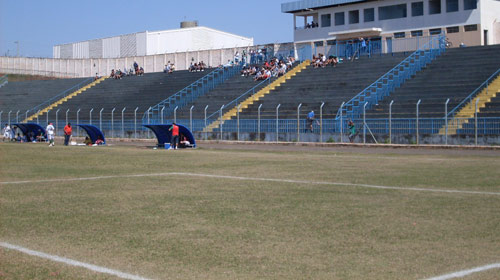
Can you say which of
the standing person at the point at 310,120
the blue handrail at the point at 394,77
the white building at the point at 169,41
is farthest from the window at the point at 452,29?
the white building at the point at 169,41

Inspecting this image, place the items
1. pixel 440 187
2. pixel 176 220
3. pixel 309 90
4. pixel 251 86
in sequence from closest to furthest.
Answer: pixel 176 220 < pixel 440 187 < pixel 309 90 < pixel 251 86

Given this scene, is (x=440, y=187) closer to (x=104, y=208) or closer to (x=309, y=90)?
(x=104, y=208)

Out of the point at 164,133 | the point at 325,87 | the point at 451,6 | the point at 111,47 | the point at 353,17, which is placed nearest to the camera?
the point at 164,133

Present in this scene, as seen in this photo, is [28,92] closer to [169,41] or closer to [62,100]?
[62,100]

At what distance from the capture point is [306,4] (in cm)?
6116

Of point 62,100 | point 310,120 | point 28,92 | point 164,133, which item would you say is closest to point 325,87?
point 310,120

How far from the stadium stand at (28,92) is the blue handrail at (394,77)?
35684 millimetres

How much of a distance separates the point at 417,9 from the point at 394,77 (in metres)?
14.8

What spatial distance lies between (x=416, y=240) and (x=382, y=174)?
876 centimetres

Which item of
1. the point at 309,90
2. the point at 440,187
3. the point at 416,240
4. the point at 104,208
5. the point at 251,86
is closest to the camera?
the point at 416,240

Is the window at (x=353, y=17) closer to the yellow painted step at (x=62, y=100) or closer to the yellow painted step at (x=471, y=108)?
the yellow painted step at (x=471, y=108)

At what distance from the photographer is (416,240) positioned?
8.18 meters

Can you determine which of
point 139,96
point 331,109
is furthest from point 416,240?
point 139,96

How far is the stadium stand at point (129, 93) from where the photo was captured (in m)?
53.5
